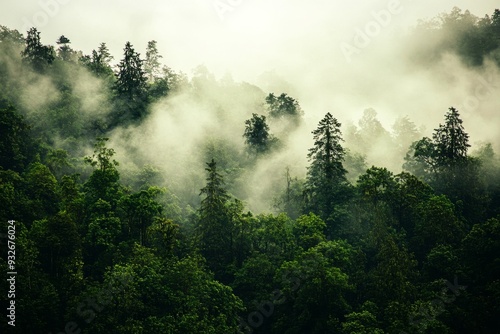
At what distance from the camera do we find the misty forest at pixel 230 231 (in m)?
47.8

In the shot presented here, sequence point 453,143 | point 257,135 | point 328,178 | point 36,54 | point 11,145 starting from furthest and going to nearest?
1. point 36,54
2. point 257,135
3. point 453,143
4. point 11,145
5. point 328,178

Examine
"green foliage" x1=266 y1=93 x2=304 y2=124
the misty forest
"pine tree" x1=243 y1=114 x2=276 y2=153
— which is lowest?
the misty forest

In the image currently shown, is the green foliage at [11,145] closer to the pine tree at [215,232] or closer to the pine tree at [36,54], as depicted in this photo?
the pine tree at [215,232]

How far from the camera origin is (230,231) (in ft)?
206

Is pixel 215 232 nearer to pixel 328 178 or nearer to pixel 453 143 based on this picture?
pixel 328 178

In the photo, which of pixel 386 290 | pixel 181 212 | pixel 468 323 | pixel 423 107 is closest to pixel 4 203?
pixel 181 212

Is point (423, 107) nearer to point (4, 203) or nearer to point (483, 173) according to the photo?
point (483, 173)

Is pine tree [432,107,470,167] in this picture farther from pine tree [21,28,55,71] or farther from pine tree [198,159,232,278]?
pine tree [21,28,55,71]

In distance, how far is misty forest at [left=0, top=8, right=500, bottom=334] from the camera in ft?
157

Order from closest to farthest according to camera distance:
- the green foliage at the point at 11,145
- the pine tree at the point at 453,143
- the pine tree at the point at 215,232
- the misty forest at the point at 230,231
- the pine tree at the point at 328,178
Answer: the misty forest at the point at 230,231 < the pine tree at the point at 215,232 < the pine tree at the point at 328,178 < the green foliage at the point at 11,145 < the pine tree at the point at 453,143

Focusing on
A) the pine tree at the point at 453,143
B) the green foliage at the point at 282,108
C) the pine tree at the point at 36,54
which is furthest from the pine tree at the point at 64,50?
the pine tree at the point at 453,143

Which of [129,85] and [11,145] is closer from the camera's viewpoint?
[11,145]

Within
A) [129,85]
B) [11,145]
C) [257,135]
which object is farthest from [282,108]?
[11,145]

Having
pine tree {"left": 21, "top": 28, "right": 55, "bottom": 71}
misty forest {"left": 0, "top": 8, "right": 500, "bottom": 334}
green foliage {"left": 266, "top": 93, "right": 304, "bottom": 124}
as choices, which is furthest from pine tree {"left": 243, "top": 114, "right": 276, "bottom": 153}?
pine tree {"left": 21, "top": 28, "right": 55, "bottom": 71}
